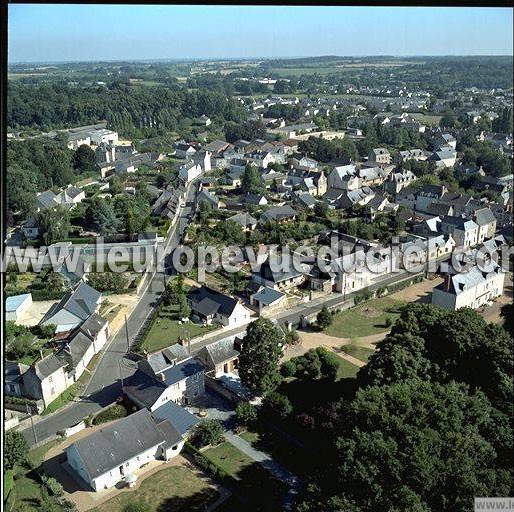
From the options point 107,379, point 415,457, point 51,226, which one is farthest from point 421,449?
point 51,226

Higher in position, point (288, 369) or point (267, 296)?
point (267, 296)

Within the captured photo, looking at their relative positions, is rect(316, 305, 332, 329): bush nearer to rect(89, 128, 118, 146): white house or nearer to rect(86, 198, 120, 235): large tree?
rect(86, 198, 120, 235): large tree

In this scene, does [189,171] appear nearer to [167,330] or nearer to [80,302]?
[80,302]

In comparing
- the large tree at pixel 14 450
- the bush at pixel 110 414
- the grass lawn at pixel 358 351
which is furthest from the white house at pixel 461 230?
the large tree at pixel 14 450

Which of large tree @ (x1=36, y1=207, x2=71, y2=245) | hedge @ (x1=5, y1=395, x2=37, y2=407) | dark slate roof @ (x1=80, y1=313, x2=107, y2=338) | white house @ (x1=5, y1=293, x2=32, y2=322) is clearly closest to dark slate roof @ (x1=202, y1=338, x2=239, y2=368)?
dark slate roof @ (x1=80, y1=313, x2=107, y2=338)

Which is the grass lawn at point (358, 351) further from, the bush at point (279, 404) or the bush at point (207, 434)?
the bush at point (207, 434)

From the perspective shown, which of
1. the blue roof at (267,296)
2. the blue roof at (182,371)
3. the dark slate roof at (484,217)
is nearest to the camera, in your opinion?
the blue roof at (182,371)

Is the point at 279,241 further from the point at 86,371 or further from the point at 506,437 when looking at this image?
the point at 506,437
